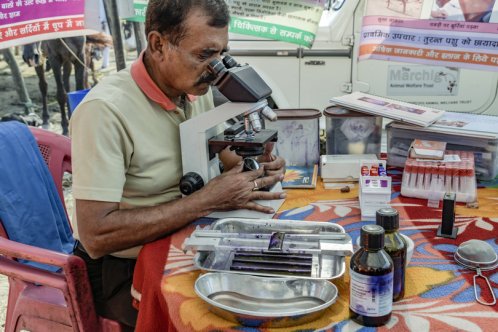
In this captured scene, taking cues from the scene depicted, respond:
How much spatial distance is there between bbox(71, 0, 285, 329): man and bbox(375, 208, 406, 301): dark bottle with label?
612 millimetres

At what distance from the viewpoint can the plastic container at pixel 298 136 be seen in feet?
6.67

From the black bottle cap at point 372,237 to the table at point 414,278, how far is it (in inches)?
7.8

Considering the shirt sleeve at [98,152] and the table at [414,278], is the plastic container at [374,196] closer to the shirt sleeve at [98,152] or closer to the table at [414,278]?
the table at [414,278]

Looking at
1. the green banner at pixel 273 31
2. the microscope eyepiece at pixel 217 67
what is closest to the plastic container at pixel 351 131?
the microscope eyepiece at pixel 217 67

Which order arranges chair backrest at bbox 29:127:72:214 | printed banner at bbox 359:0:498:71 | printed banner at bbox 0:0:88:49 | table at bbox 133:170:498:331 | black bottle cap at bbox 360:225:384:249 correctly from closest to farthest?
black bottle cap at bbox 360:225:384:249, table at bbox 133:170:498:331, chair backrest at bbox 29:127:72:214, printed banner at bbox 359:0:498:71, printed banner at bbox 0:0:88:49

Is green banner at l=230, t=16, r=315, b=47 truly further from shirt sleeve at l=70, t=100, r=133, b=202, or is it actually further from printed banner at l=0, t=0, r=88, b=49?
shirt sleeve at l=70, t=100, r=133, b=202

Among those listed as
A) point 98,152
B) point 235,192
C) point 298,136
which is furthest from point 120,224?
point 298,136

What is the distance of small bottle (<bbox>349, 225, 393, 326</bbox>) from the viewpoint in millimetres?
970

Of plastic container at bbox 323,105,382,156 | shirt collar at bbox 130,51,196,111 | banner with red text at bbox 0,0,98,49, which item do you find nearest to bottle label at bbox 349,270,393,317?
shirt collar at bbox 130,51,196,111

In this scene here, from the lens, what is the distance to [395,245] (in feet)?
3.54

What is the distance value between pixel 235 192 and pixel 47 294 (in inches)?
32.1

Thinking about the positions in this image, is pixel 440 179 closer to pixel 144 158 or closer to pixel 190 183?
pixel 190 183

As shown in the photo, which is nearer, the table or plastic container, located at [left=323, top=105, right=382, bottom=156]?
the table

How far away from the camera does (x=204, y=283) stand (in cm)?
117
